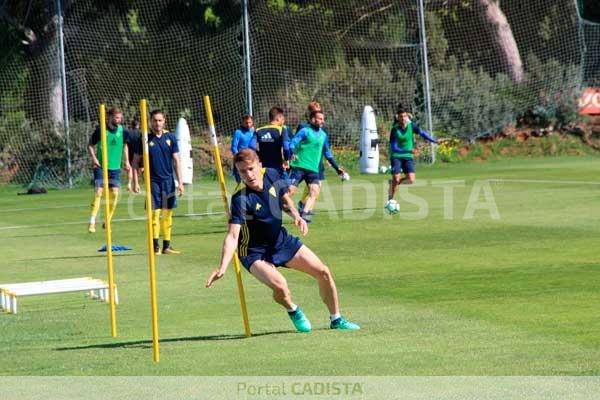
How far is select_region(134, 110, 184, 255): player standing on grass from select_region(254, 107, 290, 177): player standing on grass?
113 inches

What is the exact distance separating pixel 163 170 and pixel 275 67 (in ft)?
77.2

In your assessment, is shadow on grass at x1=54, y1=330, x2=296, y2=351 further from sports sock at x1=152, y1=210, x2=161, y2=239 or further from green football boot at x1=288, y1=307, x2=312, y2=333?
sports sock at x1=152, y1=210, x2=161, y2=239

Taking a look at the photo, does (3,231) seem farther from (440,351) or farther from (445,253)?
(440,351)

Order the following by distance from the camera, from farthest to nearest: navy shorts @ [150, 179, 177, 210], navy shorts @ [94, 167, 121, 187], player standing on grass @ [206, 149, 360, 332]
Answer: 1. navy shorts @ [94, 167, 121, 187]
2. navy shorts @ [150, 179, 177, 210]
3. player standing on grass @ [206, 149, 360, 332]

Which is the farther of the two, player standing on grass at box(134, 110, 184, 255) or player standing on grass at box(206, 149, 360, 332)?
player standing on grass at box(134, 110, 184, 255)

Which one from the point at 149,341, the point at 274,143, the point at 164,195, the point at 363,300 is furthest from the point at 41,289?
the point at 274,143

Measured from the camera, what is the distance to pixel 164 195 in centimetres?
1819

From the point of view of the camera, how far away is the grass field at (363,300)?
919 centimetres

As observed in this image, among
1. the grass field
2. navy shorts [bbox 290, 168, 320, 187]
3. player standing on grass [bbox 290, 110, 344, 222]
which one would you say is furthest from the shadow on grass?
navy shorts [bbox 290, 168, 320, 187]

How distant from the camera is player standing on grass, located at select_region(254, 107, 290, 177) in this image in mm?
20875

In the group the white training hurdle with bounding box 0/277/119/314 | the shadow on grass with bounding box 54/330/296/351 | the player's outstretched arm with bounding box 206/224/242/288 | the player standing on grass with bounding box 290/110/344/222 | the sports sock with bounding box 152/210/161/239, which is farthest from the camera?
the player standing on grass with bounding box 290/110/344/222

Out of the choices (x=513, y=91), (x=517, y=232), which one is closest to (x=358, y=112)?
(x=513, y=91)

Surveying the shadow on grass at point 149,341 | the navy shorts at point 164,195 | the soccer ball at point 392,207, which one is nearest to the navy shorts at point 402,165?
the soccer ball at point 392,207
